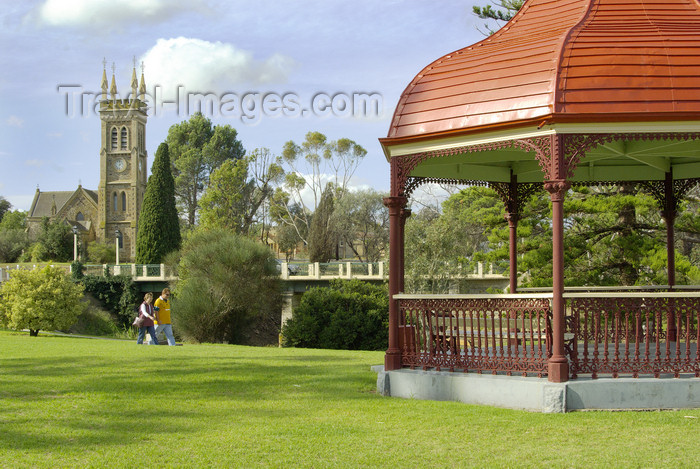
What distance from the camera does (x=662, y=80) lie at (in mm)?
9109

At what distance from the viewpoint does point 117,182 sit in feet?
299

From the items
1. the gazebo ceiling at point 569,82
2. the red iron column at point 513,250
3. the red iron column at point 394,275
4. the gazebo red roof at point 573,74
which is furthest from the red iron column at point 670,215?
the red iron column at point 394,275

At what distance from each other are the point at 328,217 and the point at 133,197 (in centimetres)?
3740

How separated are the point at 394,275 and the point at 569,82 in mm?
3572

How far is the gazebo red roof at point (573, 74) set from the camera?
902 centimetres

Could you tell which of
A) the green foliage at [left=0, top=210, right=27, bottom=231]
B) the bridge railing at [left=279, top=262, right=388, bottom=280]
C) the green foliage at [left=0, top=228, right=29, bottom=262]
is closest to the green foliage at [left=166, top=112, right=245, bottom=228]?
the green foliage at [left=0, top=228, right=29, bottom=262]

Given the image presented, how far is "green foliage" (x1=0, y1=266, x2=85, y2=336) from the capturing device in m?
26.3

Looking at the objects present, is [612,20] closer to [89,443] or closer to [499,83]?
[499,83]

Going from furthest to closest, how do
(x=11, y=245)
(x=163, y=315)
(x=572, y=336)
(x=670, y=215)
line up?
(x=11, y=245), (x=163, y=315), (x=670, y=215), (x=572, y=336)

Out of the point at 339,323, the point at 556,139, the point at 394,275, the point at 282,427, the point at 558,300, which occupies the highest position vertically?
the point at 556,139

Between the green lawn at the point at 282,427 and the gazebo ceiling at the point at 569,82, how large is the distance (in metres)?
3.56

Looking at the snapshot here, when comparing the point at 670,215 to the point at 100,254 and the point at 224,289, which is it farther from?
the point at 100,254

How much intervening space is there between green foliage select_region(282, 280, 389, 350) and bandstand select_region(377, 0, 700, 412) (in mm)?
16185

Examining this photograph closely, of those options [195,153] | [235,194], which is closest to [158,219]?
[235,194]
